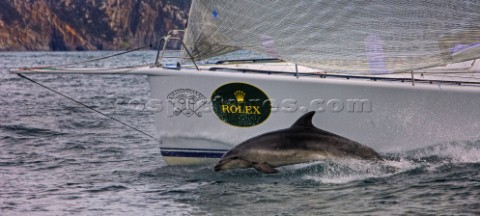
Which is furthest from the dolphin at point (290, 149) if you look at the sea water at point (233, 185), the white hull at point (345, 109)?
the white hull at point (345, 109)

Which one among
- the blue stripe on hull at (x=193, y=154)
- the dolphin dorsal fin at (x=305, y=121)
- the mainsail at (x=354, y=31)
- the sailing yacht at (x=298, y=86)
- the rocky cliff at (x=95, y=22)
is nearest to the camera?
the mainsail at (x=354, y=31)

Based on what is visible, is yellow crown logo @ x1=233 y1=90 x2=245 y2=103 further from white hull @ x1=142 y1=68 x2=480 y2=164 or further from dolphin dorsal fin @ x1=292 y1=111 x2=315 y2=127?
dolphin dorsal fin @ x1=292 y1=111 x2=315 y2=127

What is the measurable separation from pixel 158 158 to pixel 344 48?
4109mm

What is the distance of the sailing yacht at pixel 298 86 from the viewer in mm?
10375

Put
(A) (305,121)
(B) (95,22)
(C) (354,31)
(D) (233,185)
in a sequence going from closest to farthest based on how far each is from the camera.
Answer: (C) (354,31)
(D) (233,185)
(A) (305,121)
(B) (95,22)

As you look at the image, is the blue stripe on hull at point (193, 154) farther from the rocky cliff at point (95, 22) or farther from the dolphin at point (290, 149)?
the rocky cliff at point (95, 22)

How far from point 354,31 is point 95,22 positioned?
154168 millimetres

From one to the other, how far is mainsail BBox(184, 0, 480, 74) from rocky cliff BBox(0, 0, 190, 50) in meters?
145

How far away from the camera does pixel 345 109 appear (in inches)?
439

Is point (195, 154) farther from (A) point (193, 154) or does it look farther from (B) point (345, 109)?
(B) point (345, 109)

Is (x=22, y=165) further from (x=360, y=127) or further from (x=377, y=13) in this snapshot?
(x=377, y=13)

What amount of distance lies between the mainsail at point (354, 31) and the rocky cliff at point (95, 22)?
145m

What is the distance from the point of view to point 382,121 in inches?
441

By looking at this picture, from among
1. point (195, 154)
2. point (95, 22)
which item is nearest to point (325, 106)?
point (195, 154)
